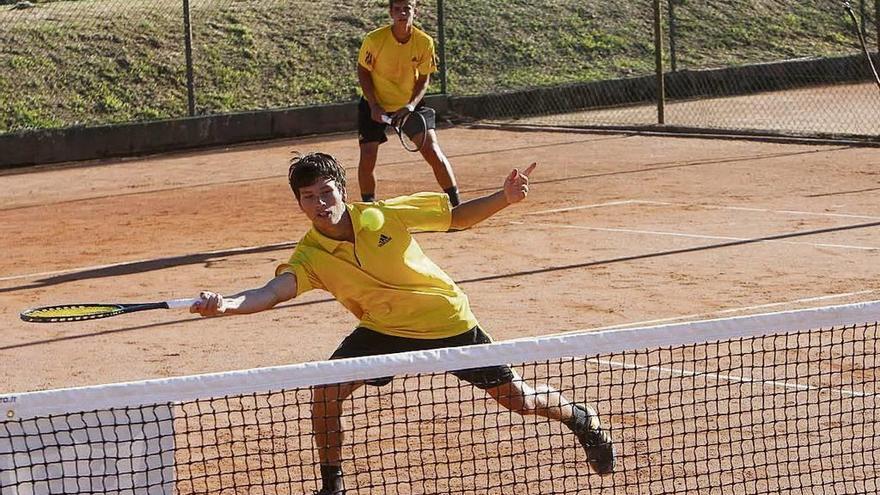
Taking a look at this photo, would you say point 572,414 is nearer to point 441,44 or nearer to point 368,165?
point 368,165

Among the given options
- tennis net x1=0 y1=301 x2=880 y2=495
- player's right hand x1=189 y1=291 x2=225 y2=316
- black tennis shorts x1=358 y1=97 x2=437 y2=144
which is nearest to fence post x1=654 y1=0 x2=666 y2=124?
black tennis shorts x1=358 y1=97 x2=437 y2=144

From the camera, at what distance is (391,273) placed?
18.6ft

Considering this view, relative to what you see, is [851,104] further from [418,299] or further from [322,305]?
[418,299]

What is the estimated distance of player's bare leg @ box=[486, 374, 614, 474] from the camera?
5777mm

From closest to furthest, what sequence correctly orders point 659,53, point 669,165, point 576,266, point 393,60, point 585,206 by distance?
1. point 576,266
2. point 393,60
3. point 585,206
4. point 669,165
5. point 659,53

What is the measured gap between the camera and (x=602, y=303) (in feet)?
30.7

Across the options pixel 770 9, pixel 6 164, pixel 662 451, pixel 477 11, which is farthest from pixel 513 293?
pixel 770 9

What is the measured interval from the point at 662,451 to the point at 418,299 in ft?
4.27

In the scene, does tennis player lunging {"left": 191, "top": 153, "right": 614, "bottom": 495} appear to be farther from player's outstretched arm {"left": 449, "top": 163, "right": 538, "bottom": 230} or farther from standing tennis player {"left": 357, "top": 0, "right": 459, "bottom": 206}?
standing tennis player {"left": 357, "top": 0, "right": 459, "bottom": 206}

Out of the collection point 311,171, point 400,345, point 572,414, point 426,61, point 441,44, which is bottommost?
point 572,414

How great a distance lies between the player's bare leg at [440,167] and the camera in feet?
38.5

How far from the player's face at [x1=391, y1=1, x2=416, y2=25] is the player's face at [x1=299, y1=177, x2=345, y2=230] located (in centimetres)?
657

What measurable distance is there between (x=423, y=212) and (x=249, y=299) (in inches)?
28.6

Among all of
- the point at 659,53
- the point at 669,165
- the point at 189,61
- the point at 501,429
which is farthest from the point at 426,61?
the point at 189,61
